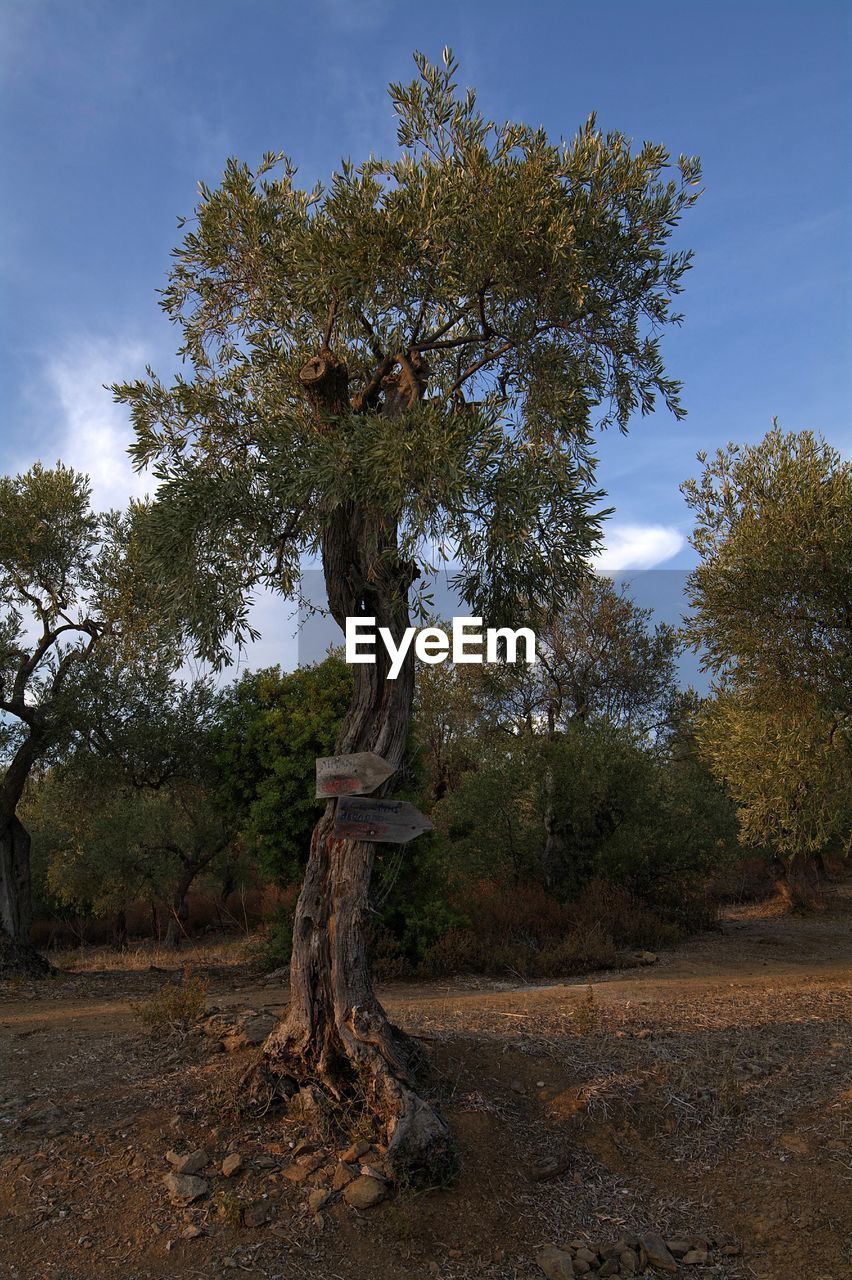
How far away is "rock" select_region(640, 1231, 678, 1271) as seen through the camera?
5579 millimetres

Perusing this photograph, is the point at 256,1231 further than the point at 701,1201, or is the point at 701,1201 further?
the point at 701,1201

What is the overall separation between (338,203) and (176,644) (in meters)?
4.57

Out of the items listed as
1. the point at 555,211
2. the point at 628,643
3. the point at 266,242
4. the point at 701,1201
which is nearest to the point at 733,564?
the point at 555,211

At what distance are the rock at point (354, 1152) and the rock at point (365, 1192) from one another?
0.22m

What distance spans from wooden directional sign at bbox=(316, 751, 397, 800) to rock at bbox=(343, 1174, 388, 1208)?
2.88m

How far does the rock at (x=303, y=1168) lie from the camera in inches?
237

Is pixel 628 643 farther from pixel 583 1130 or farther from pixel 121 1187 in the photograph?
pixel 121 1187

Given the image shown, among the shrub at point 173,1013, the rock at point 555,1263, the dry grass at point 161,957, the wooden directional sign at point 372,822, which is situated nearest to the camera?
the rock at point 555,1263

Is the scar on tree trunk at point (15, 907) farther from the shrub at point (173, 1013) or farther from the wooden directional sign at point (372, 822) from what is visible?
the wooden directional sign at point (372, 822)

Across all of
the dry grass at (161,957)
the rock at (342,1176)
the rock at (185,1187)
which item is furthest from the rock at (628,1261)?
the dry grass at (161,957)

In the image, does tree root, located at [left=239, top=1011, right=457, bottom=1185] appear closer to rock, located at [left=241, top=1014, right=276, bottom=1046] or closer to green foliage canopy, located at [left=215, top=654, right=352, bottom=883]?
rock, located at [left=241, top=1014, right=276, bottom=1046]

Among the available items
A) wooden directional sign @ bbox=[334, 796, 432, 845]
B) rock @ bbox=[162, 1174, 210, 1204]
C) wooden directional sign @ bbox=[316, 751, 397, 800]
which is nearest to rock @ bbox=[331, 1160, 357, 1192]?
rock @ bbox=[162, 1174, 210, 1204]

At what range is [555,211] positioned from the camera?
27.2ft

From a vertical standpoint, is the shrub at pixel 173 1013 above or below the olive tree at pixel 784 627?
below
